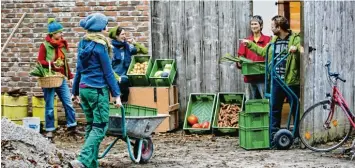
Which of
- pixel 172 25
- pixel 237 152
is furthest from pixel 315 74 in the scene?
pixel 172 25

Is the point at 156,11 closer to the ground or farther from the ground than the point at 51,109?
farther from the ground

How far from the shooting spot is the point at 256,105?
11.0 meters

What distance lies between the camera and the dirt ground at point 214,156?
31.8ft

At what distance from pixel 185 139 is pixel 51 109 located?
7.10ft

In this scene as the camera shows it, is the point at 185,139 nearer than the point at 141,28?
Yes

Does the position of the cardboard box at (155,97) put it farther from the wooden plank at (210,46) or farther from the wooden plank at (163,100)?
the wooden plank at (210,46)

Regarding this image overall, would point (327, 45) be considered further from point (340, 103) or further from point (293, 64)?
point (340, 103)

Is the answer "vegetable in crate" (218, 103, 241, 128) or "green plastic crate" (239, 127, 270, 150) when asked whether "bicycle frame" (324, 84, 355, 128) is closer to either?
"green plastic crate" (239, 127, 270, 150)

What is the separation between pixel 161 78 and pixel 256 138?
8.00ft

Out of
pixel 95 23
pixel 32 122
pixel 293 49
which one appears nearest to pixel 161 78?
pixel 32 122

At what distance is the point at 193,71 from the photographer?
1345cm

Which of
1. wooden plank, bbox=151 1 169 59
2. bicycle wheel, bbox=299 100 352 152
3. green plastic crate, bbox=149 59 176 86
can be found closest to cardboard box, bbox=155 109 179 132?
green plastic crate, bbox=149 59 176 86

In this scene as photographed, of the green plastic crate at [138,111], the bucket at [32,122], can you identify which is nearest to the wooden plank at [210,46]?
the bucket at [32,122]

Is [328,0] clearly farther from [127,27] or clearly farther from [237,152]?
[127,27]
